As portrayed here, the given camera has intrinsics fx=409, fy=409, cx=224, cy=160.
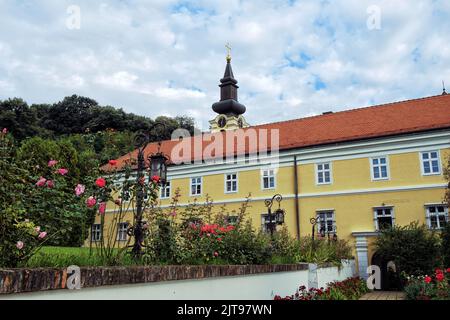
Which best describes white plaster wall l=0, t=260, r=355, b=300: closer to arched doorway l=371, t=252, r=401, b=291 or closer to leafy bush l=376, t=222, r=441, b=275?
leafy bush l=376, t=222, r=441, b=275

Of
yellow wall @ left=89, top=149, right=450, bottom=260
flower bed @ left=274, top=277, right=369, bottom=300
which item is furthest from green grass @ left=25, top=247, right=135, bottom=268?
yellow wall @ left=89, top=149, right=450, bottom=260

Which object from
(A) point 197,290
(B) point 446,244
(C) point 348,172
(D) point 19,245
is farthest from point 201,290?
(C) point 348,172

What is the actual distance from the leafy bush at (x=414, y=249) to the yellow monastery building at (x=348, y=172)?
2756 mm

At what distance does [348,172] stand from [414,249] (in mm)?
6662

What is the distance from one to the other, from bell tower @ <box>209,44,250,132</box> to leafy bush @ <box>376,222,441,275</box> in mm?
30162

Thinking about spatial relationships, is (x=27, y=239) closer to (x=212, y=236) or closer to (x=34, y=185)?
(x=34, y=185)

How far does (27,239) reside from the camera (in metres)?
3.44

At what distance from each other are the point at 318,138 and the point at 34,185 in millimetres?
22824

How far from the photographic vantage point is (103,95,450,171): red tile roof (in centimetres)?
2298

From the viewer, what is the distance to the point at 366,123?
83.6ft

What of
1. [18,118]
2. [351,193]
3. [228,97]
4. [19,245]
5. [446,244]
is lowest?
[19,245]

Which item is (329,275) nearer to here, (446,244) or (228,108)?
(446,244)
